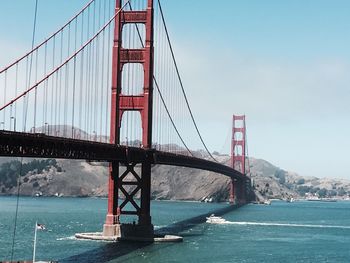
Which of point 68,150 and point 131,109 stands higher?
point 131,109

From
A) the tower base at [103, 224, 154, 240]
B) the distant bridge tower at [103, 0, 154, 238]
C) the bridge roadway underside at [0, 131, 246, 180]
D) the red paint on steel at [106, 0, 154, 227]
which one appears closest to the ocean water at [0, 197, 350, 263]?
the tower base at [103, 224, 154, 240]

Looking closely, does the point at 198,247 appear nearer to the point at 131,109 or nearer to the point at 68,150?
the point at 131,109

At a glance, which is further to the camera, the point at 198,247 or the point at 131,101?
the point at 131,101

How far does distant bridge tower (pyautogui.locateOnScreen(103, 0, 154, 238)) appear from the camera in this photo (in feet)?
209

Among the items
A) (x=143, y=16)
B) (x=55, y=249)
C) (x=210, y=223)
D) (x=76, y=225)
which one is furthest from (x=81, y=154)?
(x=210, y=223)

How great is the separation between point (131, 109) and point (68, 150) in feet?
58.1

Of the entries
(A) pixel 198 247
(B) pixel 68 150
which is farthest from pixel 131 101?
(B) pixel 68 150

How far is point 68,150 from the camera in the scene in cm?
4881

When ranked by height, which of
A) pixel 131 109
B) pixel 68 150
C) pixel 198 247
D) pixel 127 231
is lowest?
pixel 198 247

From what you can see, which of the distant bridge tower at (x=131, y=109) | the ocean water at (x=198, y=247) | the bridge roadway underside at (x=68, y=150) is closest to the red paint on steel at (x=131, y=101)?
the distant bridge tower at (x=131, y=109)

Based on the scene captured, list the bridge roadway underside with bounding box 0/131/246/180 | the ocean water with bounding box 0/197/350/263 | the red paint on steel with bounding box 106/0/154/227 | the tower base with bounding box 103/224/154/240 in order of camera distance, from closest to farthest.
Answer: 1. the bridge roadway underside with bounding box 0/131/246/180
2. the ocean water with bounding box 0/197/350/263
3. the tower base with bounding box 103/224/154/240
4. the red paint on steel with bounding box 106/0/154/227

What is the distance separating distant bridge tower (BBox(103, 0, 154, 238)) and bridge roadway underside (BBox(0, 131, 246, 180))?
1.60m

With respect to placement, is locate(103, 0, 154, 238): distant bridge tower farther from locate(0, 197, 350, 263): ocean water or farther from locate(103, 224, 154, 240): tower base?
locate(0, 197, 350, 263): ocean water

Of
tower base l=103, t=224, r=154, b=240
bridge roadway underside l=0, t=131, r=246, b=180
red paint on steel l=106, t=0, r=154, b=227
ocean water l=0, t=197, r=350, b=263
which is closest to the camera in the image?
bridge roadway underside l=0, t=131, r=246, b=180
